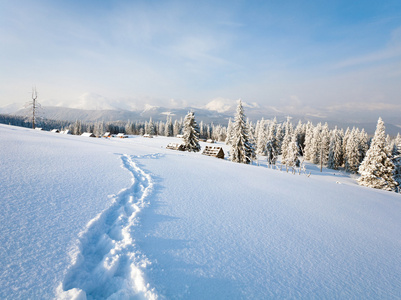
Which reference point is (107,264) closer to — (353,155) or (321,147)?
(321,147)

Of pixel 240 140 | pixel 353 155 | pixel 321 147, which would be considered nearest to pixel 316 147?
pixel 321 147

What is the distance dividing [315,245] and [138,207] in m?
3.75

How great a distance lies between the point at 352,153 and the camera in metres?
49.7

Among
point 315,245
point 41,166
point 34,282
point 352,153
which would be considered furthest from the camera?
point 352,153

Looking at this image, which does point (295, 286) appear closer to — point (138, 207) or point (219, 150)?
point (138, 207)

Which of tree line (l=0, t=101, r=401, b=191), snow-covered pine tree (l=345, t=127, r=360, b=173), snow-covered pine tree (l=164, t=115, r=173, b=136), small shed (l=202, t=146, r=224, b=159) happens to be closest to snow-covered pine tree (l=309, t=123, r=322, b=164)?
tree line (l=0, t=101, r=401, b=191)

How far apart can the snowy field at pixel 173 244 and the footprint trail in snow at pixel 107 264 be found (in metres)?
0.01

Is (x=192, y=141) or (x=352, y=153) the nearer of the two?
(x=192, y=141)

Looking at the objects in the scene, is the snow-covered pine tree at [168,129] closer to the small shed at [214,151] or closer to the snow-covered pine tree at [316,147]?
the snow-covered pine tree at [316,147]

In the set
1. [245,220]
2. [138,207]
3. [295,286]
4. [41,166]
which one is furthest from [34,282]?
[41,166]

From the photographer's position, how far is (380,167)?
2723 centimetres

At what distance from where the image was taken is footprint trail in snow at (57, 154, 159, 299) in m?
2.07

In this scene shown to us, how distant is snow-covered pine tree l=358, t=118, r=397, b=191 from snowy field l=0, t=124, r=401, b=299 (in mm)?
29990

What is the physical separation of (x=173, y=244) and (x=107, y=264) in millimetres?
968
